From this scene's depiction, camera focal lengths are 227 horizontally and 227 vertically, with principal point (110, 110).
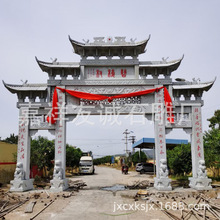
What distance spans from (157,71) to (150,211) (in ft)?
19.8

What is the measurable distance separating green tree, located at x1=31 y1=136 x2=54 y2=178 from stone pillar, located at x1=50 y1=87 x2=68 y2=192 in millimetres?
5769

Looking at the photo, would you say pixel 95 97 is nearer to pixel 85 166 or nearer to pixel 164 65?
Answer: pixel 164 65

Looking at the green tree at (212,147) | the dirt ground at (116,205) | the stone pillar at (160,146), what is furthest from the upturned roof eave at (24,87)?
the green tree at (212,147)

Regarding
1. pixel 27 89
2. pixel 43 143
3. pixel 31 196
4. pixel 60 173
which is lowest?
pixel 31 196

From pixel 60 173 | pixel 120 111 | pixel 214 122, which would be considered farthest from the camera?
pixel 214 122

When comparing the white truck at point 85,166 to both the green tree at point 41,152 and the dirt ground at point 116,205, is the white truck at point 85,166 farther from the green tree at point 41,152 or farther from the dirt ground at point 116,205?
the dirt ground at point 116,205

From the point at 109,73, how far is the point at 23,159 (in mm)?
5120

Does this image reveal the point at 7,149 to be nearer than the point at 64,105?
No

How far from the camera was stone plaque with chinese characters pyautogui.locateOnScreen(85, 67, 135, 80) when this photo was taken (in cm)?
994

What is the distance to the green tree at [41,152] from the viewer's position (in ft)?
47.6

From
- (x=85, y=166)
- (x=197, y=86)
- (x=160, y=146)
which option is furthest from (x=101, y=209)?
(x=85, y=166)

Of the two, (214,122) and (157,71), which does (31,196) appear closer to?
(157,71)

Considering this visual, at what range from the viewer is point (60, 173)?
29.6 feet

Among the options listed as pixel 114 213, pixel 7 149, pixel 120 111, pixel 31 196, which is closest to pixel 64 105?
pixel 120 111
